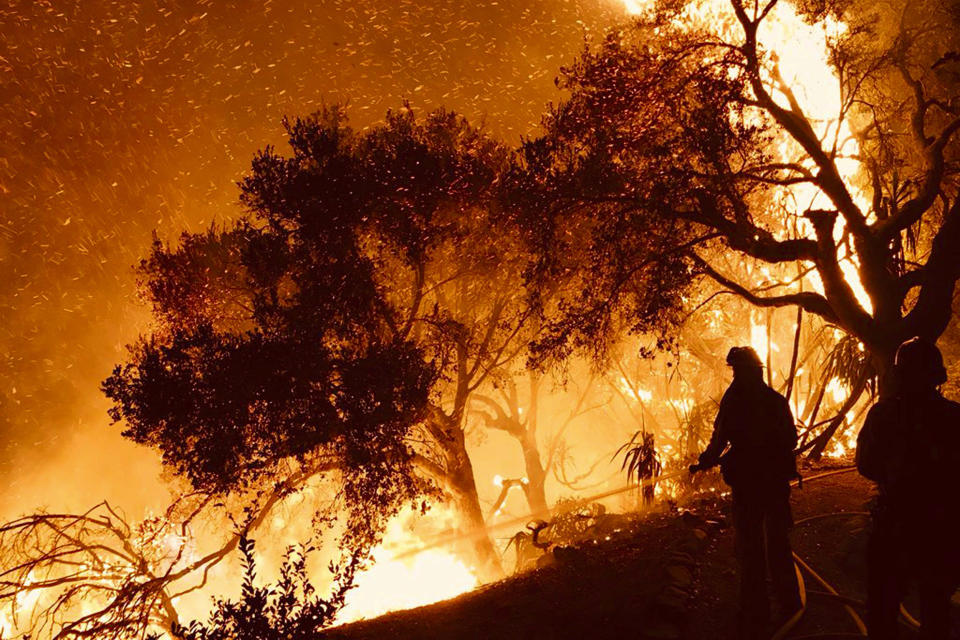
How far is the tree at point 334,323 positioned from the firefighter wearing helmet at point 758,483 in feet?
20.4

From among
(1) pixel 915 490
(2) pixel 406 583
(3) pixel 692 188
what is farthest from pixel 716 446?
(2) pixel 406 583

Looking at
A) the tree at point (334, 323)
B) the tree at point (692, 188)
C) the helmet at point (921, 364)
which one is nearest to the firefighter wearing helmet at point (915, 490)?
the helmet at point (921, 364)

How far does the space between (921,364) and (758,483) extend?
183 cm

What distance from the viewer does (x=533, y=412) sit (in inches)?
919

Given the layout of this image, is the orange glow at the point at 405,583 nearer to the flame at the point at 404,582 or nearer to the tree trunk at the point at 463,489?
the flame at the point at 404,582

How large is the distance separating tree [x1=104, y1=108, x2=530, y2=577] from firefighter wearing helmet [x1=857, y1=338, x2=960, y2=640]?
24.5ft

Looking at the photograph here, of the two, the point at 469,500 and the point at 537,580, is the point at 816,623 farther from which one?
the point at 469,500

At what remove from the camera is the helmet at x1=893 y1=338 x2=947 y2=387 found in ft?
13.3

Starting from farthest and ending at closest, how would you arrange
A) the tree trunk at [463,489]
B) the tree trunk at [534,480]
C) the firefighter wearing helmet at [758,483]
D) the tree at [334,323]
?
the tree trunk at [534,480] → the tree trunk at [463,489] → the tree at [334,323] → the firefighter wearing helmet at [758,483]

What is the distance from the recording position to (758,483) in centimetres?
531

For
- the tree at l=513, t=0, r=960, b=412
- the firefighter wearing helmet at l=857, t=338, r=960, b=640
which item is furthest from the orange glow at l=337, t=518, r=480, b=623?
the firefighter wearing helmet at l=857, t=338, r=960, b=640

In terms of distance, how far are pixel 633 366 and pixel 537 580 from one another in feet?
76.3

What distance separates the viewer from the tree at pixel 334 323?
31.6 feet

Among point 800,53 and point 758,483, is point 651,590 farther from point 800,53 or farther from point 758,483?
point 800,53
